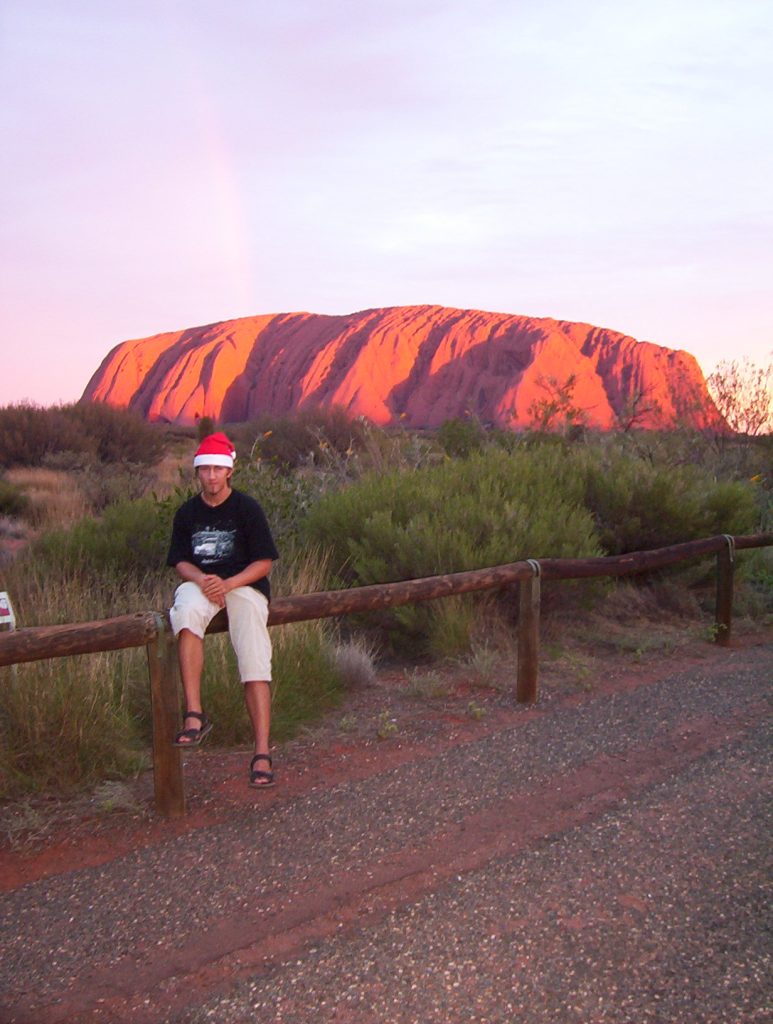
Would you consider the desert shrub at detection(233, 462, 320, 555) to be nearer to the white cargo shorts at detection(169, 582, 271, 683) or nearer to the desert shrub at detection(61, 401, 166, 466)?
the white cargo shorts at detection(169, 582, 271, 683)

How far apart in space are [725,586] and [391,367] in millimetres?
59143

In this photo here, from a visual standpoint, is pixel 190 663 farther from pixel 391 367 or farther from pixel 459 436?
pixel 391 367

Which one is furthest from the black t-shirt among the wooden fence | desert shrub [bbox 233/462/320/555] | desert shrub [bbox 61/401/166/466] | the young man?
desert shrub [bbox 61/401/166/466]

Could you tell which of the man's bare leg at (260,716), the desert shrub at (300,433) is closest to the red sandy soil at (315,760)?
the man's bare leg at (260,716)

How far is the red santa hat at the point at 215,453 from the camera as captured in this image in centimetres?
478

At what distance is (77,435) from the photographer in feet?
78.7

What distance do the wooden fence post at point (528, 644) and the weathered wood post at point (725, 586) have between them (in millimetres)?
2742

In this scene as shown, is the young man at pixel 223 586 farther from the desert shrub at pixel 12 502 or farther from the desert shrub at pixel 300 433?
the desert shrub at pixel 300 433

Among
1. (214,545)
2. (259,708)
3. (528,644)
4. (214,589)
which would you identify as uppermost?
(214,545)

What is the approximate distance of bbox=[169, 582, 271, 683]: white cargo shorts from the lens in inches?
178

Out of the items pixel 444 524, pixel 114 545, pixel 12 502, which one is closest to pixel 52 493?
pixel 12 502

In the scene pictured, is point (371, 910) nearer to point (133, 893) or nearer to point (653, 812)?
point (133, 893)

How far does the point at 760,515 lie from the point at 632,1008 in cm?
1072

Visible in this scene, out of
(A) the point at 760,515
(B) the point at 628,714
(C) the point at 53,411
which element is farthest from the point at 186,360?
(B) the point at 628,714
